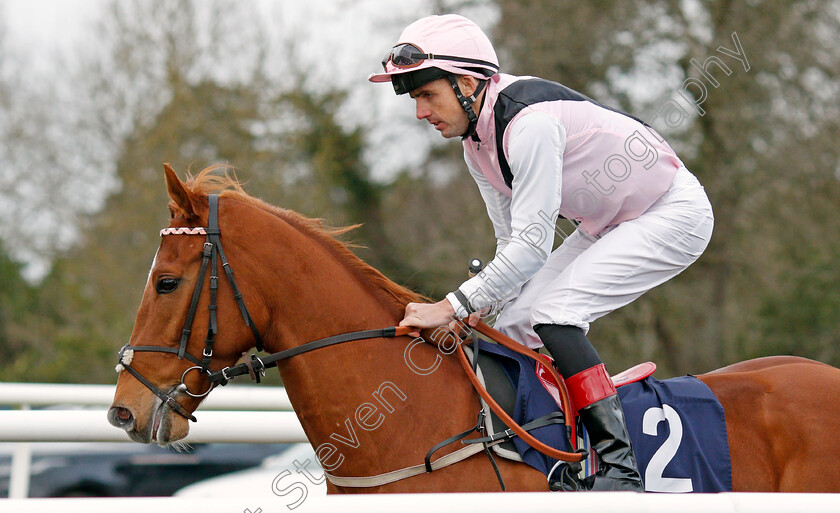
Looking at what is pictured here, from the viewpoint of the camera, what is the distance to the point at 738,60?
10523 millimetres

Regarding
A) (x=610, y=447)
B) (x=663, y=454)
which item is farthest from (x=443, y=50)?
(x=663, y=454)

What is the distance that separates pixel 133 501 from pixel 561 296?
1.71 m

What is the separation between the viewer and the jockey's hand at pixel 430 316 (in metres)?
2.85

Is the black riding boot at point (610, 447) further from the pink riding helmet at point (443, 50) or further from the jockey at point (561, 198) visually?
the pink riding helmet at point (443, 50)

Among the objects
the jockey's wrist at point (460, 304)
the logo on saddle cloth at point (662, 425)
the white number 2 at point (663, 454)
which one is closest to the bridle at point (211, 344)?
the jockey's wrist at point (460, 304)

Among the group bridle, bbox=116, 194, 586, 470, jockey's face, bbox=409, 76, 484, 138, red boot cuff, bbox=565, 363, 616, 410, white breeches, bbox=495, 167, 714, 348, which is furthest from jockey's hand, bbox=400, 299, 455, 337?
jockey's face, bbox=409, 76, 484, 138

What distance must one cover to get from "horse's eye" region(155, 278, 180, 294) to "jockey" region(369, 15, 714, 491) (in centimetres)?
81

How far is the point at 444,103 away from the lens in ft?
9.79

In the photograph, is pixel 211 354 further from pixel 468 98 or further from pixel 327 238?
pixel 468 98

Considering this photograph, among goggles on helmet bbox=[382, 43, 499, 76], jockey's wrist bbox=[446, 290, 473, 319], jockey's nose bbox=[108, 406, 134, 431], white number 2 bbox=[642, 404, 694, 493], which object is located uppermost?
goggles on helmet bbox=[382, 43, 499, 76]

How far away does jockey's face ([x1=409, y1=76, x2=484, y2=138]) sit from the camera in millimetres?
2973

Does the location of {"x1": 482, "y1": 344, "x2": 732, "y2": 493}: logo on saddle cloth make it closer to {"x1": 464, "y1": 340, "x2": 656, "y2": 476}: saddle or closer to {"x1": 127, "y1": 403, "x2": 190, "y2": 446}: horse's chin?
{"x1": 464, "y1": 340, "x2": 656, "y2": 476}: saddle

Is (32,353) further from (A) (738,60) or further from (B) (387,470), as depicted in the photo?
(B) (387,470)

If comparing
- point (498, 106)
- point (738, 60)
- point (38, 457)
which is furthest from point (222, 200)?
point (738, 60)
